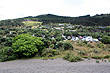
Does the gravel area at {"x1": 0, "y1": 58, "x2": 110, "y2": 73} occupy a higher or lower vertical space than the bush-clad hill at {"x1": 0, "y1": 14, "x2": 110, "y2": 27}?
lower

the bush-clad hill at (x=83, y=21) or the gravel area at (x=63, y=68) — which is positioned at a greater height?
the bush-clad hill at (x=83, y=21)

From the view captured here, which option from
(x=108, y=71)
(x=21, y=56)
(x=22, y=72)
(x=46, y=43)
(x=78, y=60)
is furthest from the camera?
(x=46, y=43)

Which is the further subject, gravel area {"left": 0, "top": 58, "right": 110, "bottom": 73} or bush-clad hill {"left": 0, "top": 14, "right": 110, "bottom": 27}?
bush-clad hill {"left": 0, "top": 14, "right": 110, "bottom": 27}

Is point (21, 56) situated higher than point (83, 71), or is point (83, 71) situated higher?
point (83, 71)

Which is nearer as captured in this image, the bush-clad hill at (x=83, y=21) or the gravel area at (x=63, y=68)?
the gravel area at (x=63, y=68)

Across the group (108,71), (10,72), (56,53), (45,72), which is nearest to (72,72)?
(45,72)

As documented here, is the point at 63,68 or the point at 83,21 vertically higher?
the point at 83,21

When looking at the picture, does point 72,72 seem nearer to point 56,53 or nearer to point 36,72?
point 36,72

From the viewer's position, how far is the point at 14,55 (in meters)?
12.0

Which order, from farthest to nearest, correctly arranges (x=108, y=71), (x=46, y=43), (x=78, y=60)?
(x=46, y=43) < (x=78, y=60) < (x=108, y=71)

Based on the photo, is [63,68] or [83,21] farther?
[83,21]

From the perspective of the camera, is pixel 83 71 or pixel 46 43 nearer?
pixel 83 71

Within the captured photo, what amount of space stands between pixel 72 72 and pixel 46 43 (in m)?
9.65

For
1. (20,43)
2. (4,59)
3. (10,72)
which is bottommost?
(4,59)
